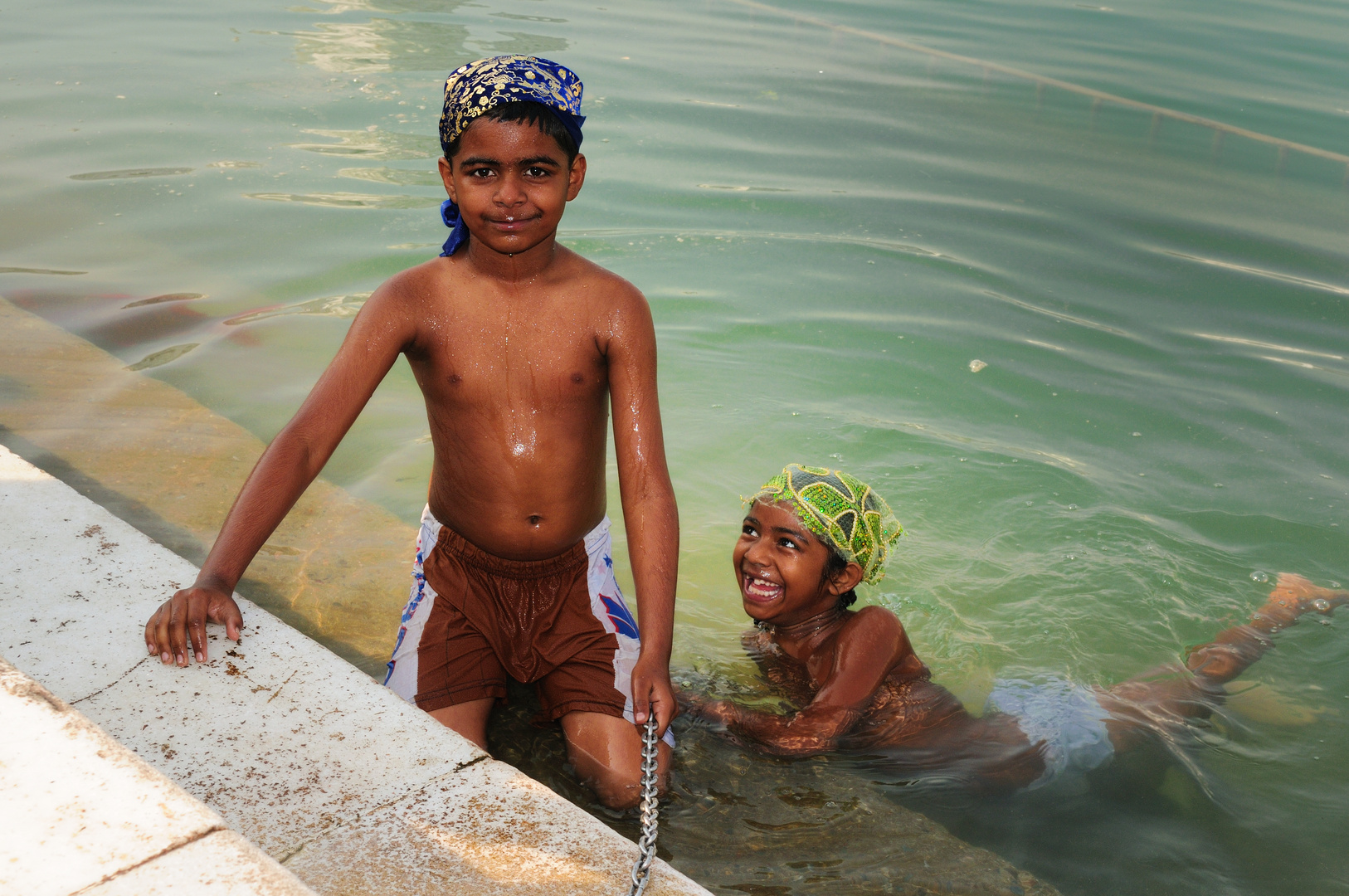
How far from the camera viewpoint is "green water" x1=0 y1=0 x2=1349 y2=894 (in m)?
3.77

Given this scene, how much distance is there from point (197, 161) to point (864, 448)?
→ 5477 mm

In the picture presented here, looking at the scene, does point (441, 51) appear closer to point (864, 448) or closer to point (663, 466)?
point (864, 448)

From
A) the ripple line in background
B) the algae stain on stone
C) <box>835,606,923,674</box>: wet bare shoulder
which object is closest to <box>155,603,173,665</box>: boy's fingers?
<box>835,606,923,674</box>: wet bare shoulder

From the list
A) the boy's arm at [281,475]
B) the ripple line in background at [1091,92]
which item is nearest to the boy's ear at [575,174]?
the boy's arm at [281,475]

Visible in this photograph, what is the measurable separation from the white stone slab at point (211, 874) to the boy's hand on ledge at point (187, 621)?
39.6 inches

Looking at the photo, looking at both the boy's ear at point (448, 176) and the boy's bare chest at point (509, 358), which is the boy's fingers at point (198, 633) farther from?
the boy's ear at point (448, 176)

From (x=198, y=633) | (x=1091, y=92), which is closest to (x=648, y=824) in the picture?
(x=198, y=633)

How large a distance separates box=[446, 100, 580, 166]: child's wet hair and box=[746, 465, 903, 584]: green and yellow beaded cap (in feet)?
4.61

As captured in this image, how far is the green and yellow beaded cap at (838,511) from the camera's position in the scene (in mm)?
3508

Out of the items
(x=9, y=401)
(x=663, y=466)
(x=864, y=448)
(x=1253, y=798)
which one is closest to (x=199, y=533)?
(x=9, y=401)

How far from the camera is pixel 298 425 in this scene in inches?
103

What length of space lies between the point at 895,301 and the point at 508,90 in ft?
14.9

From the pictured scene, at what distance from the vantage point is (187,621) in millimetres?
2389

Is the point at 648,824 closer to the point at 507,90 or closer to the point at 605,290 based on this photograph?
the point at 605,290
